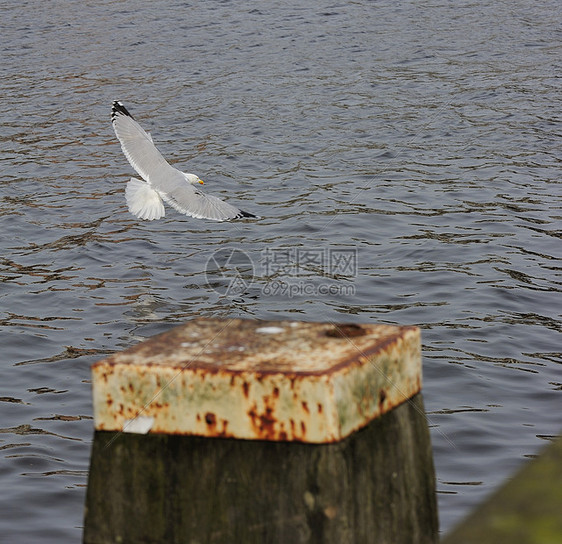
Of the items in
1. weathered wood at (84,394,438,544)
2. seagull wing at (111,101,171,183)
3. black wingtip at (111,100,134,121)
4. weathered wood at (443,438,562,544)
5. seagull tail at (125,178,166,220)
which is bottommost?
weathered wood at (84,394,438,544)

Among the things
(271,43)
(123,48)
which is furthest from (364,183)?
(123,48)

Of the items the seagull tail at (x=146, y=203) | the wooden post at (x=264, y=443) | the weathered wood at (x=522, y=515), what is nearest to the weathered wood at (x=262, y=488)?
the wooden post at (x=264, y=443)

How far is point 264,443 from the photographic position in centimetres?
181

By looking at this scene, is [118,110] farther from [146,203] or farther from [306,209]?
[306,209]

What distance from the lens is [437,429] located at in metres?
4.53

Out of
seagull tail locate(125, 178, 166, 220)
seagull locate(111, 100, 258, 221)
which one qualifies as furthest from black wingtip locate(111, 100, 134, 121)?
seagull tail locate(125, 178, 166, 220)

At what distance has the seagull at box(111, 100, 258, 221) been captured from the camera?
763 centimetres

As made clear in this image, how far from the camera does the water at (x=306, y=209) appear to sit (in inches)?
189

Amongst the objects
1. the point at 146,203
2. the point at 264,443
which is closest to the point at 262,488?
the point at 264,443

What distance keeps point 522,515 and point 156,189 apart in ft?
23.7

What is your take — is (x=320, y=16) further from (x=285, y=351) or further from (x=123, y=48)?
(x=285, y=351)

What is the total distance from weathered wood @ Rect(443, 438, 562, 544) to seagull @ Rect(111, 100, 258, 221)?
6.35 m

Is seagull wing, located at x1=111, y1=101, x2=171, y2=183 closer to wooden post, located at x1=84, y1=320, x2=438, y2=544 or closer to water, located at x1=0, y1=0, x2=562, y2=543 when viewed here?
water, located at x1=0, y1=0, x2=562, y2=543

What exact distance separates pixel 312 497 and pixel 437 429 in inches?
114
